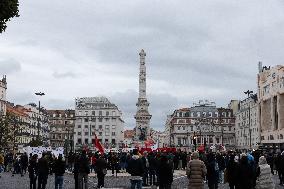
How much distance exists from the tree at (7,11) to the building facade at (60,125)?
169535mm

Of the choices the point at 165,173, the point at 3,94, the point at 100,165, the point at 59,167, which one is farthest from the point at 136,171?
the point at 3,94

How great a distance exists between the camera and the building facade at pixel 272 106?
90688mm

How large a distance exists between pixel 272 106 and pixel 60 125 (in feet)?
356

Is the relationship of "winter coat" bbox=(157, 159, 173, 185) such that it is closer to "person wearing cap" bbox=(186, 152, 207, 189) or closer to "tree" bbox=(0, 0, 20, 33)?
"person wearing cap" bbox=(186, 152, 207, 189)

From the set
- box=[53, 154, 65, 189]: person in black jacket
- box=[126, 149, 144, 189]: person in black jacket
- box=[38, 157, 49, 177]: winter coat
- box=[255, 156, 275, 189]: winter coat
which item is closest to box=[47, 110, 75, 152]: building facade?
box=[38, 157, 49, 177]: winter coat

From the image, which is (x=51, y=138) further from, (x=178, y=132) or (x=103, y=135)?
(x=178, y=132)

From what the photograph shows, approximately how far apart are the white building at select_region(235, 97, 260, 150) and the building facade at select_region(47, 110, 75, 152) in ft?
199

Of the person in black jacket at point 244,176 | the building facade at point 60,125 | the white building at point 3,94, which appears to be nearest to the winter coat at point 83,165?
the person in black jacket at point 244,176

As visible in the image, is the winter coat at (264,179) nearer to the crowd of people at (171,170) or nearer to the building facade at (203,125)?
the crowd of people at (171,170)

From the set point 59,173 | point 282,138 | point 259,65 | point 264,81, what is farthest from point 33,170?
point 259,65

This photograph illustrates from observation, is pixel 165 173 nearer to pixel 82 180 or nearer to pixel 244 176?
pixel 82 180

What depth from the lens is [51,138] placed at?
18562 centimetres

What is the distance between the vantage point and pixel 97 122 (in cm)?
18675

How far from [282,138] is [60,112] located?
118m
